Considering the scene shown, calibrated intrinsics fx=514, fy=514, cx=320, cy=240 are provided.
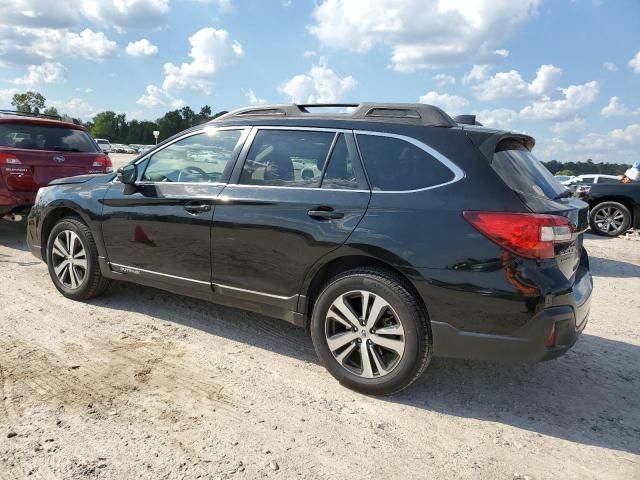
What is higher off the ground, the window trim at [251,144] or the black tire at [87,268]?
the window trim at [251,144]

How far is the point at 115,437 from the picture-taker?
2.71 meters

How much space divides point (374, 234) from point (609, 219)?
10131 mm

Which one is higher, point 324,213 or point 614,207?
point 324,213

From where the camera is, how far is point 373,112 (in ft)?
11.5

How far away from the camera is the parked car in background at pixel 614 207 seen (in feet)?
36.3

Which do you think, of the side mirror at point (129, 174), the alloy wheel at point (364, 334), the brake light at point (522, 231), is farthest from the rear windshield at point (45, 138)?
the brake light at point (522, 231)

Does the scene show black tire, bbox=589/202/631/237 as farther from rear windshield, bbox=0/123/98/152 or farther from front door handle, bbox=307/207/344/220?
rear windshield, bbox=0/123/98/152

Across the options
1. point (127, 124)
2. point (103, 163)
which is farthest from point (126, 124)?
point (103, 163)

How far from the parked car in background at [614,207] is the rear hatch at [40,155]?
976cm

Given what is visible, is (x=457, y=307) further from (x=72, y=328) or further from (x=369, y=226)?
(x=72, y=328)

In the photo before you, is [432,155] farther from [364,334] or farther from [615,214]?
[615,214]

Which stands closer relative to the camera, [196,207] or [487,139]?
[487,139]

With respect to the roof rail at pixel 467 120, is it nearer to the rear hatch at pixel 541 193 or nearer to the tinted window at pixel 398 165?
the rear hatch at pixel 541 193

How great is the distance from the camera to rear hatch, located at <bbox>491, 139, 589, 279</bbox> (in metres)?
2.93
